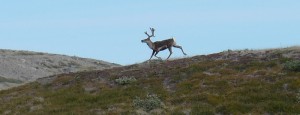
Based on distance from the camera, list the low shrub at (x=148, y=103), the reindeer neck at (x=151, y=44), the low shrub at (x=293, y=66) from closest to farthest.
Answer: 1. the low shrub at (x=148, y=103)
2. the low shrub at (x=293, y=66)
3. the reindeer neck at (x=151, y=44)

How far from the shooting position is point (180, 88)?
79.8 ft

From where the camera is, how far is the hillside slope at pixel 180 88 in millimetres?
21014

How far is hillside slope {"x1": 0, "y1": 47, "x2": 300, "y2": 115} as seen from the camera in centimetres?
2101

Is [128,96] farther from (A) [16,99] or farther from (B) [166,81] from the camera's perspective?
(A) [16,99]

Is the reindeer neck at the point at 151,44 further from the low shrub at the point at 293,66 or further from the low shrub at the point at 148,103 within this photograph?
the low shrub at the point at 293,66

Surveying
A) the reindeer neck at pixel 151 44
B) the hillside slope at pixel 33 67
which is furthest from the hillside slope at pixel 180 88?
the hillside slope at pixel 33 67

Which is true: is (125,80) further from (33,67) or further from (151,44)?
(33,67)

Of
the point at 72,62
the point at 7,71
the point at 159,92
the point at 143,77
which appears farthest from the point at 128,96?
the point at 72,62

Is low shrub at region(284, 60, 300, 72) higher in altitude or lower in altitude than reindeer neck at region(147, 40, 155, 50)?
lower

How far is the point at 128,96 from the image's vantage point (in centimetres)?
2428

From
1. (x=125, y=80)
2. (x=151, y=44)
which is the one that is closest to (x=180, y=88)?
(x=125, y=80)

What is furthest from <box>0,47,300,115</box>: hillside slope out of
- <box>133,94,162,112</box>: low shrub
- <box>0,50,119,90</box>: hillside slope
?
<box>0,50,119,90</box>: hillside slope

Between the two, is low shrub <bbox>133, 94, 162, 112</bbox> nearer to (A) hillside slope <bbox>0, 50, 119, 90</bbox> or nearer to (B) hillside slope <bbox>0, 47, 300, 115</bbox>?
(B) hillside slope <bbox>0, 47, 300, 115</bbox>

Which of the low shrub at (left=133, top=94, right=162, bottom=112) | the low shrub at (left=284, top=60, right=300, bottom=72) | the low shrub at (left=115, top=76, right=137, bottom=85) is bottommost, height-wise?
the low shrub at (left=133, top=94, right=162, bottom=112)
